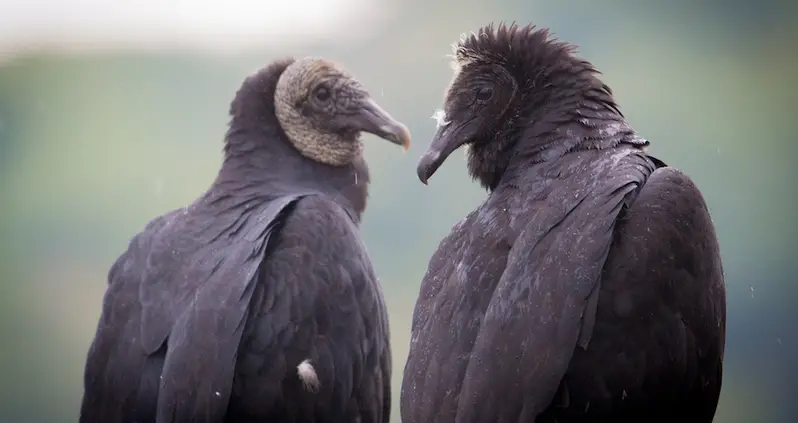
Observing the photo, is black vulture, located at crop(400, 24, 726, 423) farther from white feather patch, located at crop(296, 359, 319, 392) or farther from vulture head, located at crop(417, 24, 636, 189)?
white feather patch, located at crop(296, 359, 319, 392)

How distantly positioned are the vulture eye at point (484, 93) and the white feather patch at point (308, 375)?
105cm

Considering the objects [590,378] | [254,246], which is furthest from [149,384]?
[590,378]

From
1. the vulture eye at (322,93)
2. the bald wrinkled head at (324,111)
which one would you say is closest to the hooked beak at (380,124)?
the bald wrinkled head at (324,111)

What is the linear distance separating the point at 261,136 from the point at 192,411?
1.31 m

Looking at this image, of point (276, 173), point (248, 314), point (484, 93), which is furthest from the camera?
point (276, 173)

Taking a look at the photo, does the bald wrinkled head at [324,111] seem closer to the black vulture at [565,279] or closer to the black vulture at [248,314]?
the black vulture at [248,314]

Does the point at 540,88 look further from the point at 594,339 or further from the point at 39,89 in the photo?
the point at 39,89

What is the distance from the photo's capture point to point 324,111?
423cm

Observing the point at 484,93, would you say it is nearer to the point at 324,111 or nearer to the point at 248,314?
the point at 248,314

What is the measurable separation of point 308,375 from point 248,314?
0.95ft

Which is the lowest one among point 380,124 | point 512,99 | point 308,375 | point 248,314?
point 308,375

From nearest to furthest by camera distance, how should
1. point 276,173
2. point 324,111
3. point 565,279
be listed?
point 565,279 < point 276,173 < point 324,111

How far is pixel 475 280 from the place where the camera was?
284cm

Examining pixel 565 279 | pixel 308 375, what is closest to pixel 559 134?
pixel 565 279
